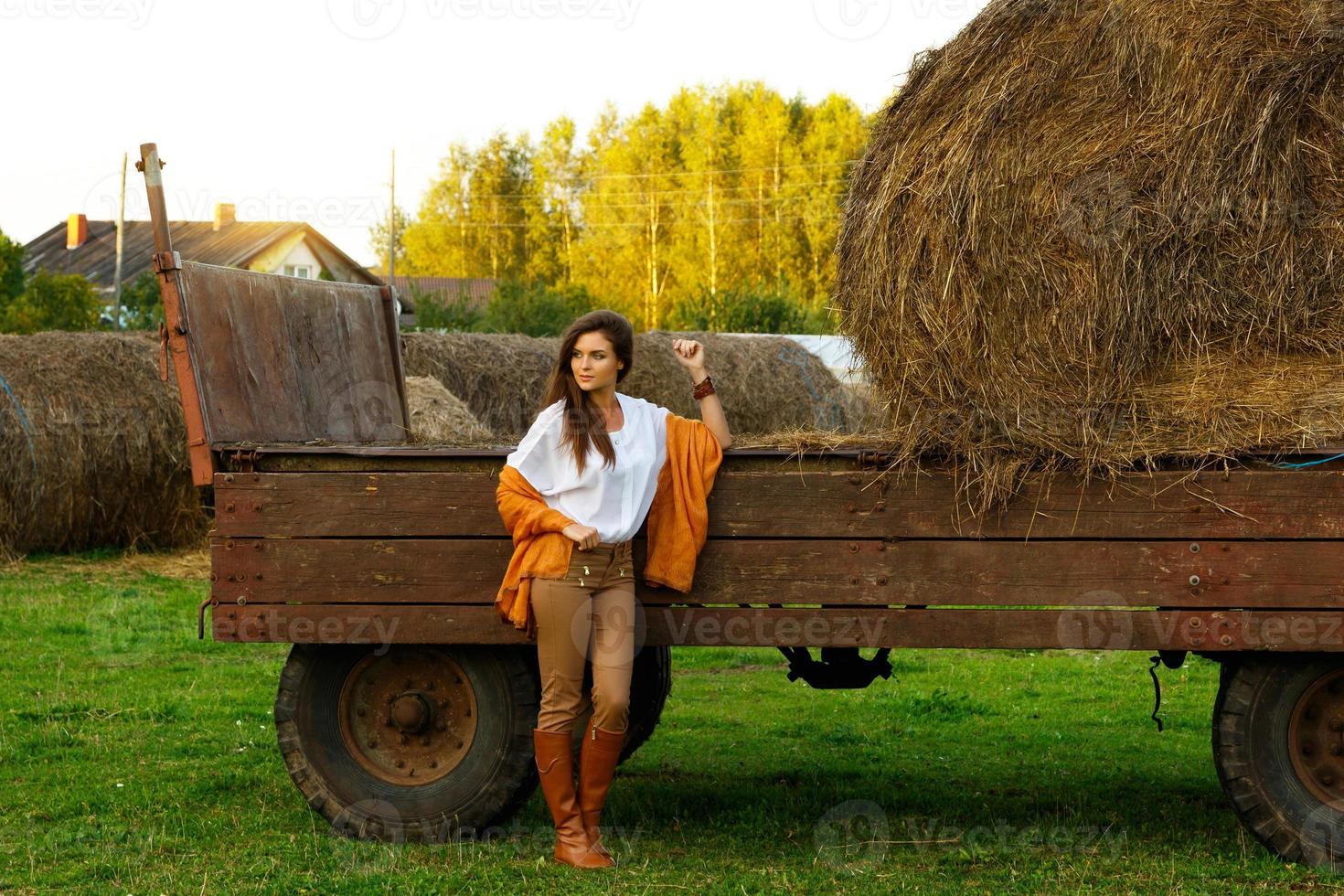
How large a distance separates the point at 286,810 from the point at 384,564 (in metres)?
1.30

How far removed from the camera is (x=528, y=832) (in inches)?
206

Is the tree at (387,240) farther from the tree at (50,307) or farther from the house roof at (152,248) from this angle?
the tree at (50,307)

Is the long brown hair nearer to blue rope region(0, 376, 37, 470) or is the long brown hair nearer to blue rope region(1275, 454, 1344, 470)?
blue rope region(1275, 454, 1344, 470)

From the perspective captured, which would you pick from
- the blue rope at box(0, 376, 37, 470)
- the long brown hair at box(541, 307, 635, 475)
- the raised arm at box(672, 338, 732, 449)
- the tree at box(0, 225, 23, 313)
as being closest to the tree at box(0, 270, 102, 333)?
the tree at box(0, 225, 23, 313)

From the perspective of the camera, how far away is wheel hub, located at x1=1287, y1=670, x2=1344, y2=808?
474 cm

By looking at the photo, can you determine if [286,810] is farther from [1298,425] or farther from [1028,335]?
[1298,425]

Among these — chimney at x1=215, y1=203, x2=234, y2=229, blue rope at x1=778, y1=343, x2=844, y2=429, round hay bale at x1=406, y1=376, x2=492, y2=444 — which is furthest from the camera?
chimney at x1=215, y1=203, x2=234, y2=229

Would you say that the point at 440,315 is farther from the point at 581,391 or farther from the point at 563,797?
the point at 563,797

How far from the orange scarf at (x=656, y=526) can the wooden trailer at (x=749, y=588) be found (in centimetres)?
9

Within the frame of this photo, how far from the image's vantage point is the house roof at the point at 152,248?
51375mm

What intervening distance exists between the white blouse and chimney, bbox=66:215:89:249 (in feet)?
194

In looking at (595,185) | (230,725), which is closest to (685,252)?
(595,185)

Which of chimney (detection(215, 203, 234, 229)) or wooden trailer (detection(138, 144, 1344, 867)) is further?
chimney (detection(215, 203, 234, 229))

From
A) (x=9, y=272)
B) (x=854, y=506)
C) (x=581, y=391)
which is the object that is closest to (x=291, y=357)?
(x=581, y=391)
